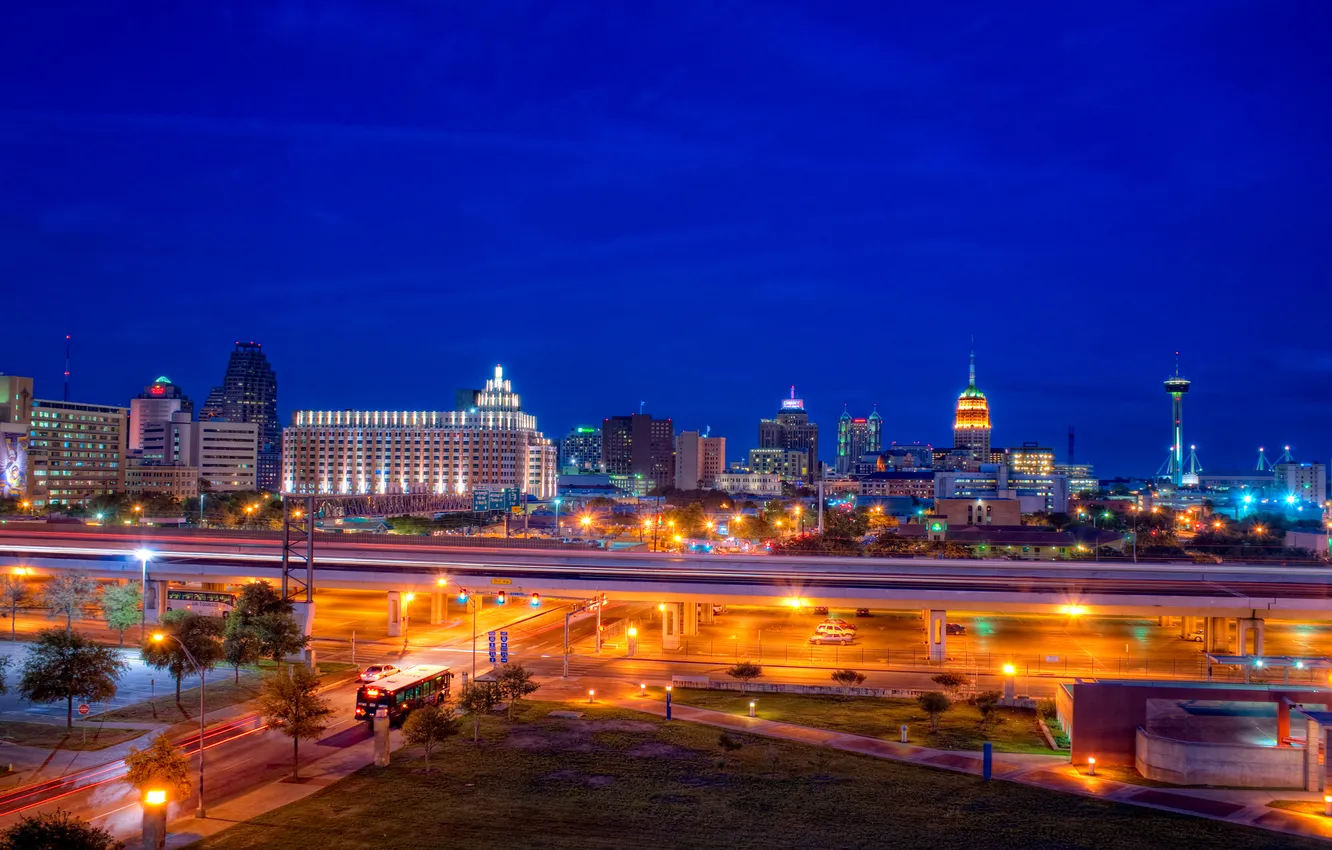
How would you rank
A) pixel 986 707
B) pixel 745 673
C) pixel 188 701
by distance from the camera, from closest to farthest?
pixel 986 707 < pixel 188 701 < pixel 745 673

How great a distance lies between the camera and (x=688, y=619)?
61.0 meters

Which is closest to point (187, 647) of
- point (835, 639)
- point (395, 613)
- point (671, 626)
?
point (395, 613)

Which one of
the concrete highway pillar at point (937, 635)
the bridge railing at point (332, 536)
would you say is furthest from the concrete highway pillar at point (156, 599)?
the concrete highway pillar at point (937, 635)

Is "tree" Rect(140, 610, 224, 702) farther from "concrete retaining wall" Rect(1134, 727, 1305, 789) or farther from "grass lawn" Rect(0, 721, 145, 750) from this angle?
"concrete retaining wall" Rect(1134, 727, 1305, 789)

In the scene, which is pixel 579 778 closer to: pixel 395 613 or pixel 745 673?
pixel 745 673

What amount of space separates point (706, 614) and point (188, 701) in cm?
3504

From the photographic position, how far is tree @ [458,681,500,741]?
121 ft

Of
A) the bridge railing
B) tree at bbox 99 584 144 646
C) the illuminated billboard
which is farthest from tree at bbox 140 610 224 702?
the illuminated billboard

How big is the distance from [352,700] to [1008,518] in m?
117

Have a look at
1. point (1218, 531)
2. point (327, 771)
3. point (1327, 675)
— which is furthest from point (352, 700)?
point (1218, 531)

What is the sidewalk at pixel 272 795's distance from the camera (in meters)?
26.1

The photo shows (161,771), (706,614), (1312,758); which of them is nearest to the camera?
(161,771)

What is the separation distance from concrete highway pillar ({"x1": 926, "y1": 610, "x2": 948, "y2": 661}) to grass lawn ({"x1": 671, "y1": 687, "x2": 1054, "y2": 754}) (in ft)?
31.9

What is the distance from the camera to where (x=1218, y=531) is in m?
139
